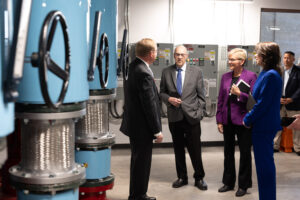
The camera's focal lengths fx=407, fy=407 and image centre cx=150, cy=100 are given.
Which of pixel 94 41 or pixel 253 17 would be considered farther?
pixel 253 17

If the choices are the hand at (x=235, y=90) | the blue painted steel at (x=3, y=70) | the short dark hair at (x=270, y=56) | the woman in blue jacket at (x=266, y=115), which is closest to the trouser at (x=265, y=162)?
the woman in blue jacket at (x=266, y=115)

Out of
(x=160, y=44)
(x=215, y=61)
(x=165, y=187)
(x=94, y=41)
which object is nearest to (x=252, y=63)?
(x=215, y=61)

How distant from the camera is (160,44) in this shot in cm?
692

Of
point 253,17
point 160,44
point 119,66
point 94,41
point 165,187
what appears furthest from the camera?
point 253,17

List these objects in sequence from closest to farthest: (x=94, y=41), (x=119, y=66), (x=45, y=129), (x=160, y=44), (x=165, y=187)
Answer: (x=45, y=129)
(x=94, y=41)
(x=119, y=66)
(x=165, y=187)
(x=160, y=44)

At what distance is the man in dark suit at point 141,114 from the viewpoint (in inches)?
143

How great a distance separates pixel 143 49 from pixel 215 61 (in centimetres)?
364

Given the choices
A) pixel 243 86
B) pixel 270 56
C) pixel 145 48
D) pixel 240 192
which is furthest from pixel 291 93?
pixel 145 48

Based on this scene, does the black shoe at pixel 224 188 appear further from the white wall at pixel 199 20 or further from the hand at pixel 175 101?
the white wall at pixel 199 20

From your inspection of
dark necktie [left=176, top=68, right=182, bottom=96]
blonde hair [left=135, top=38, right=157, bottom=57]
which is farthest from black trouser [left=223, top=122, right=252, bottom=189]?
blonde hair [left=135, top=38, right=157, bottom=57]

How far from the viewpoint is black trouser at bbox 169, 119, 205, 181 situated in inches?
184

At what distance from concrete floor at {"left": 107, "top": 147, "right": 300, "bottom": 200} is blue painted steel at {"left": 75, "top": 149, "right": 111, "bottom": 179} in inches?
50.3

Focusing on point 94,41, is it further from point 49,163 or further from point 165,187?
point 165,187

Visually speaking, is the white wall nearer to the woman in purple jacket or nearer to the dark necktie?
the dark necktie
